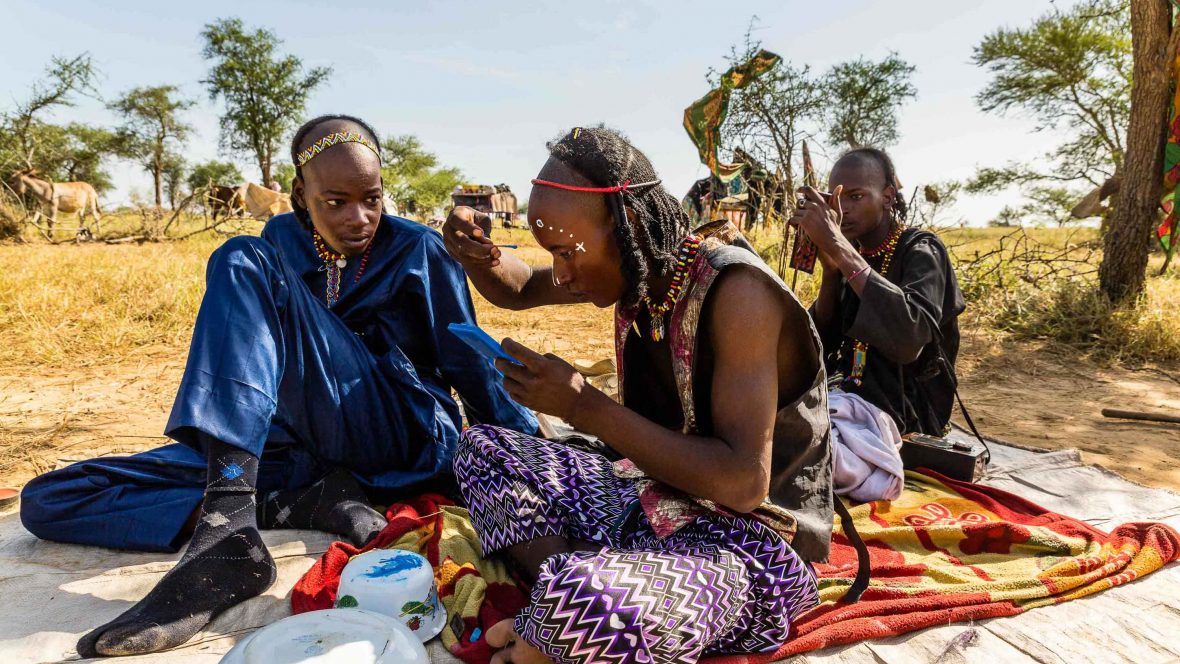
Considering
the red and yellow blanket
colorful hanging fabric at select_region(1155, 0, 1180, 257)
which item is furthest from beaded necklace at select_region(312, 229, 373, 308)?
colorful hanging fabric at select_region(1155, 0, 1180, 257)

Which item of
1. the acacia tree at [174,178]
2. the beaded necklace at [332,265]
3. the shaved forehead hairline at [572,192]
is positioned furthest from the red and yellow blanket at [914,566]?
the acacia tree at [174,178]

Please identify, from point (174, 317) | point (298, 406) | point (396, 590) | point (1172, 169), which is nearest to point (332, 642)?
point (396, 590)

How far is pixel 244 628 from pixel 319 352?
0.82 metres

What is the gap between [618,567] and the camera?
1390 mm

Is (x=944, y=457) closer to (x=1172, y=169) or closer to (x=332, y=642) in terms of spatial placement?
(x=332, y=642)

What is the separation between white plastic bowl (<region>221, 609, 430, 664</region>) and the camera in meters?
1.29

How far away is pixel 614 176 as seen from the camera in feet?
5.16

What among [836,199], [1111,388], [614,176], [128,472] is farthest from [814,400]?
[1111,388]

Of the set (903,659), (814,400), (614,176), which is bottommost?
(903,659)

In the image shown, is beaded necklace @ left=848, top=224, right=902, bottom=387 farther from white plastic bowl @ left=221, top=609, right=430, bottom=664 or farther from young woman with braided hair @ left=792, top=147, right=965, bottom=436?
white plastic bowl @ left=221, top=609, right=430, bottom=664

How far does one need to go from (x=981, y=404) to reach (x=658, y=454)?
12.3 feet

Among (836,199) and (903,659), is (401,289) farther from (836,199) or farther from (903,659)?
(903,659)

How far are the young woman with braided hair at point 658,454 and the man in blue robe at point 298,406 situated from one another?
58 cm

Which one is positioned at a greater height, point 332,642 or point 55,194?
point 55,194
